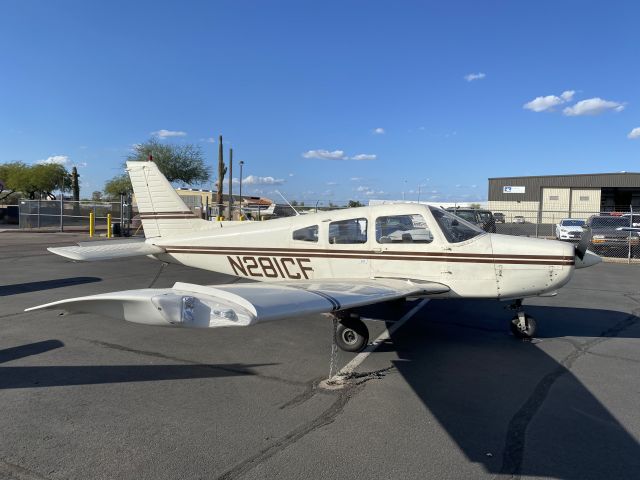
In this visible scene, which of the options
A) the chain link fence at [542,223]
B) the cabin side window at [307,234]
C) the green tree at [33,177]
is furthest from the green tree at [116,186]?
the cabin side window at [307,234]

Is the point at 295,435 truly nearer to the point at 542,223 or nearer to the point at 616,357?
the point at 616,357

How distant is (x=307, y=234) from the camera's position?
7094mm

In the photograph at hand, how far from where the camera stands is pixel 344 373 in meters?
5.04

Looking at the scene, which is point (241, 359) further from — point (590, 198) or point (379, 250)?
point (590, 198)

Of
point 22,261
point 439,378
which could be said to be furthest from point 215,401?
point 22,261

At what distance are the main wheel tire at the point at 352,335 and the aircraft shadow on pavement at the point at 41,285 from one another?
23.8ft

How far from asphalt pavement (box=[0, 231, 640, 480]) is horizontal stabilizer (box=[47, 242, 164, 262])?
1.02m

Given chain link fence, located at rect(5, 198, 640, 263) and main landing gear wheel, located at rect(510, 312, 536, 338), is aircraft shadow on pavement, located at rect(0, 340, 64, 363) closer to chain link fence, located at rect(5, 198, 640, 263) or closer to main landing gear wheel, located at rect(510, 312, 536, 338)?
main landing gear wheel, located at rect(510, 312, 536, 338)

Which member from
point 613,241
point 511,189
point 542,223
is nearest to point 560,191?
point 511,189

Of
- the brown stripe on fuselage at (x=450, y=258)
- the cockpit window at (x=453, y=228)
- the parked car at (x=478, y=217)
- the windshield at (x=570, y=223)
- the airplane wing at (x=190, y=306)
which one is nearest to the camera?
the airplane wing at (x=190, y=306)

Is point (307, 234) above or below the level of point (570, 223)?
below

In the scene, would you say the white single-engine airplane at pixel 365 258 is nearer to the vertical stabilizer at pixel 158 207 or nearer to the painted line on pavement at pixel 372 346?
the painted line on pavement at pixel 372 346

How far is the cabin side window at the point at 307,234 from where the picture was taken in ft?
23.1

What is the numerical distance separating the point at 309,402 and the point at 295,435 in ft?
2.15
